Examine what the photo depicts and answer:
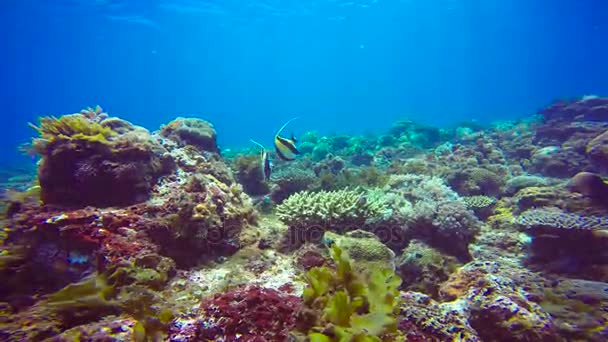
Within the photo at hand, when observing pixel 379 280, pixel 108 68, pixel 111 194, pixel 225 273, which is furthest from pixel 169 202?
pixel 108 68

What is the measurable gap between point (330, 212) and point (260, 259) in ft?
4.33

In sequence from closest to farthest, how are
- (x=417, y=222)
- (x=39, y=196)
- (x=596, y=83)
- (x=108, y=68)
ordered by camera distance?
1. (x=39, y=196)
2. (x=417, y=222)
3. (x=108, y=68)
4. (x=596, y=83)

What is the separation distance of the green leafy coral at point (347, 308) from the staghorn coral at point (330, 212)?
6.47ft

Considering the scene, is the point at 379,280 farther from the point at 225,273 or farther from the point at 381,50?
the point at 381,50

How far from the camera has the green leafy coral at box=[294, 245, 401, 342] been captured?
2.21m

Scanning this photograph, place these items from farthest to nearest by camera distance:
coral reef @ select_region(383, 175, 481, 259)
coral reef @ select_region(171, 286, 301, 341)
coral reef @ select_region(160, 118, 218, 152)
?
coral reef @ select_region(160, 118, 218, 152)
coral reef @ select_region(383, 175, 481, 259)
coral reef @ select_region(171, 286, 301, 341)

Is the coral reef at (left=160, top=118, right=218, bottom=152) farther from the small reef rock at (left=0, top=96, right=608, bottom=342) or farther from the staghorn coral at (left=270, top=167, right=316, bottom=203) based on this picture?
the staghorn coral at (left=270, top=167, right=316, bottom=203)

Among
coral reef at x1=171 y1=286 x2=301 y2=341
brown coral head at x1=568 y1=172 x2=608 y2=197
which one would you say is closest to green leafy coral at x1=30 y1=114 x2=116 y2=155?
coral reef at x1=171 y1=286 x2=301 y2=341

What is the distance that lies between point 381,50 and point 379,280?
165698 mm

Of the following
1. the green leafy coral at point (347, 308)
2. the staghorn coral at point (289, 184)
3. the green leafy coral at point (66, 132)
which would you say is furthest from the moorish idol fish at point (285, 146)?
the green leafy coral at point (347, 308)

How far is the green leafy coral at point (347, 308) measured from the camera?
2213 mm

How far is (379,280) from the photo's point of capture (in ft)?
8.77

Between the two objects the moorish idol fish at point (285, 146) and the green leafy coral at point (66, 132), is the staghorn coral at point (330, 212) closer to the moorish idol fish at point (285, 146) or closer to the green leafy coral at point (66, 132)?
the moorish idol fish at point (285, 146)

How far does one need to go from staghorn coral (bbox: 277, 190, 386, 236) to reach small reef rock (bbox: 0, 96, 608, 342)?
3 centimetres
